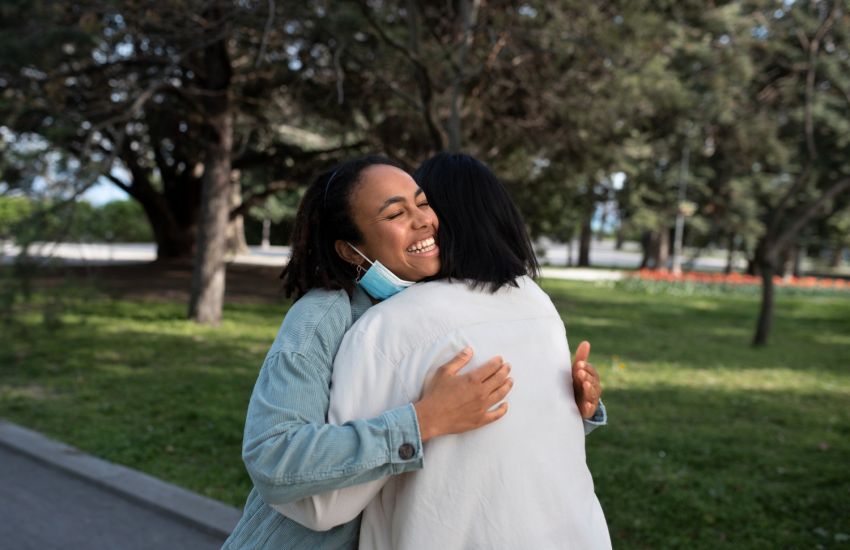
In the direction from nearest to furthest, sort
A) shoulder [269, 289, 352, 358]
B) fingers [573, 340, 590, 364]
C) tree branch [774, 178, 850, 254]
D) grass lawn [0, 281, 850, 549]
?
shoulder [269, 289, 352, 358]
fingers [573, 340, 590, 364]
grass lawn [0, 281, 850, 549]
tree branch [774, 178, 850, 254]

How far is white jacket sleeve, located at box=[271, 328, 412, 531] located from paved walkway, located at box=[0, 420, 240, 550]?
306cm

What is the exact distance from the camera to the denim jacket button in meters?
1.51

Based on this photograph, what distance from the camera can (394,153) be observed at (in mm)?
13539

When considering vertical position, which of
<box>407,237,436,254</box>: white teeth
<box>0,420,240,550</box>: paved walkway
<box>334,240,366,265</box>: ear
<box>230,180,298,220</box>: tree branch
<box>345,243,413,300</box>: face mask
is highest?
<box>230,180,298,220</box>: tree branch

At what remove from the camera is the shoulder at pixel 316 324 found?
5.29 ft

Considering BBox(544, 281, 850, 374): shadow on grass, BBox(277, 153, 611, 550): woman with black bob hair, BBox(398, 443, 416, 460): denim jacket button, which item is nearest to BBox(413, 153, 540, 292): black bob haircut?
BBox(277, 153, 611, 550): woman with black bob hair

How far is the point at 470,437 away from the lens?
1578 mm

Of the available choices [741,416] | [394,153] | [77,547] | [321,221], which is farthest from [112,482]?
[394,153]

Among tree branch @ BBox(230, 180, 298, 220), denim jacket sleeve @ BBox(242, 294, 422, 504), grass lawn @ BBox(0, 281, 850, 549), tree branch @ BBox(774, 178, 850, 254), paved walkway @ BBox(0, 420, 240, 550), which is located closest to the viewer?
denim jacket sleeve @ BBox(242, 294, 422, 504)

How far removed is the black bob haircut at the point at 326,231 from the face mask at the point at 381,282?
0.17ft

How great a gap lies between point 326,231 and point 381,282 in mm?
196

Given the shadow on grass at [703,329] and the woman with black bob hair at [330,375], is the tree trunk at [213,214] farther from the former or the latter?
the woman with black bob hair at [330,375]

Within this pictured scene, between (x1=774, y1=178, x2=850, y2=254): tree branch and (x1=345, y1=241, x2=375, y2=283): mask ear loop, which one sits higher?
(x1=774, y1=178, x2=850, y2=254): tree branch

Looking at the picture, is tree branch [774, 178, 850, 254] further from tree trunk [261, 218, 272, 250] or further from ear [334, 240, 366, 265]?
tree trunk [261, 218, 272, 250]
